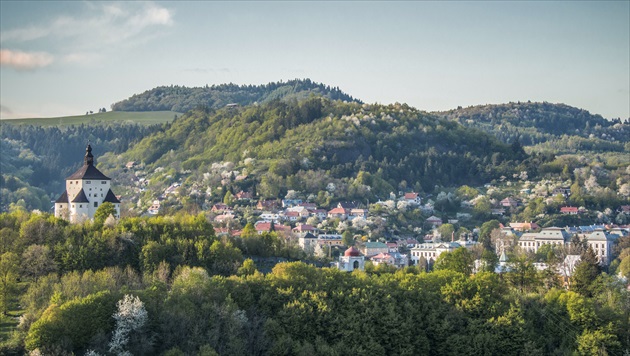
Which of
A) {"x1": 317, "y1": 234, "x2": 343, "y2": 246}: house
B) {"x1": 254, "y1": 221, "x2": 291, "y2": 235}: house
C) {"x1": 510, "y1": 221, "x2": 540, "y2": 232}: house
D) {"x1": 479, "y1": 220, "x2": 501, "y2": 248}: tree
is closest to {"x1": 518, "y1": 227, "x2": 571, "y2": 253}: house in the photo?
{"x1": 479, "y1": 220, "x2": 501, "y2": 248}: tree

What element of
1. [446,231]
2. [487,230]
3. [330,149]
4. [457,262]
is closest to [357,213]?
[446,231]

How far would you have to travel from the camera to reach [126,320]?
2275 inches

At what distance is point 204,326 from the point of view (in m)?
60.3

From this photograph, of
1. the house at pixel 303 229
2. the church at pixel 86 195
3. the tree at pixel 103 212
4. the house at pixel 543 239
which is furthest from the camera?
the house at pixel 303 229

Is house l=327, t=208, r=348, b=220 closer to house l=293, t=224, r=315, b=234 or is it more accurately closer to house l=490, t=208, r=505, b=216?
house l=293, t=224, r=315, b=234

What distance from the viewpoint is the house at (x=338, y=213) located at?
5546 inches

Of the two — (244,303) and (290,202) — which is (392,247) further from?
(244,303)

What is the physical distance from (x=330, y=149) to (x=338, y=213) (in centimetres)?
2526

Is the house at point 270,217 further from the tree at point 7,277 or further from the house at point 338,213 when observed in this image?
the tree at point 7,277

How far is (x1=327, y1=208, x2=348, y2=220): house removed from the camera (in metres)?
141

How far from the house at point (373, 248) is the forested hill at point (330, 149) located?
98.0ft

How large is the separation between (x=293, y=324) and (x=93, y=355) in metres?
14.6

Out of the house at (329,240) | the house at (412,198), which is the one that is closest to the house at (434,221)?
the house at (412,198)

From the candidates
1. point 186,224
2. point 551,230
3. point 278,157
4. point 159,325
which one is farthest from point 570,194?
point 159,325
